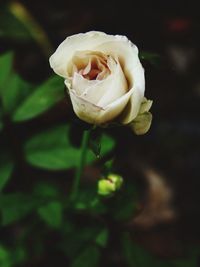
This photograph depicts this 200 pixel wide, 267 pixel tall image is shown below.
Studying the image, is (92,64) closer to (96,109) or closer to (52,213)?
(96,109)

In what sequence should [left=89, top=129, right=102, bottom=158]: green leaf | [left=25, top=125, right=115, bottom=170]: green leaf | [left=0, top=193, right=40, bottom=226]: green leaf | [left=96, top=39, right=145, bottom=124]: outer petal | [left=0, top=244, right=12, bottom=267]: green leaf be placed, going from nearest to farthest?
[left=96, top=39, right=145, bottom=124]: outer petal
[left=89, top=129, right=102, bottom=158]: green leaf
[left=0, top=193, right=40, bottom=226]: green leaf
[left=25, top=125, right=115, bottom=170]: green leaf
[left=0, top=244, right=12, bottom=267]: green leaf

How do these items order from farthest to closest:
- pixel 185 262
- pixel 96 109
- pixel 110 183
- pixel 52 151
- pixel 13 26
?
pixel 13 26 → pixel 185 262 → pixel 52 151 → pixel 110 183 → pixel 96 109

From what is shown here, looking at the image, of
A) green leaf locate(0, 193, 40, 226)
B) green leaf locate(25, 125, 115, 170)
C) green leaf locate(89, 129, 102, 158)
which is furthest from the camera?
green leaf locate(25, 125, 115, 170)

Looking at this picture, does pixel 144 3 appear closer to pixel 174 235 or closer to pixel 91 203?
pixel 174 235

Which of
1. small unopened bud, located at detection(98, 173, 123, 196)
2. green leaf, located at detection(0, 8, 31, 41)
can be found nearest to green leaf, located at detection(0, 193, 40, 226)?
small unopened bud, located at detection(98, 173, 123, 196)

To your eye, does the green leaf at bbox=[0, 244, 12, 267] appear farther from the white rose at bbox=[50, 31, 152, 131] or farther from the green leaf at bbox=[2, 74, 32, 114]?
the white rose at bbox=[50, 31, 152, 131]

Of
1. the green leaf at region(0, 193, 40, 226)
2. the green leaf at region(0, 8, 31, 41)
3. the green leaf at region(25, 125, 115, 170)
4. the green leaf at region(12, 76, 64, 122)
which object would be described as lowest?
the green leaf at region(0, 8, 31, 41)

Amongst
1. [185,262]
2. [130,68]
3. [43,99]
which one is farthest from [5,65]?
[185,262]
